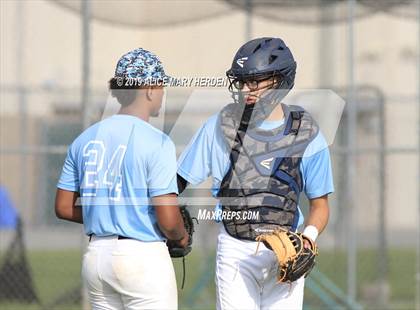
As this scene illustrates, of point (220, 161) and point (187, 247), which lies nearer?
point (220, 161)

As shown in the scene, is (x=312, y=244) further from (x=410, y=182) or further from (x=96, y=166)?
(x=410, y=182)

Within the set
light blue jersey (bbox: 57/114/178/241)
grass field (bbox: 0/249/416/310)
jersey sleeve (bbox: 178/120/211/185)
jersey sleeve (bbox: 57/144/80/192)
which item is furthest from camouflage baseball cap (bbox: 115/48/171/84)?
grass field (bbox: 0/249/416/310)

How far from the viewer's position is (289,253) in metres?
4.79

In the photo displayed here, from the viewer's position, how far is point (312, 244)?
16.4ft

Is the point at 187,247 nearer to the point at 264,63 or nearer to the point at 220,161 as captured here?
the point at 220,161

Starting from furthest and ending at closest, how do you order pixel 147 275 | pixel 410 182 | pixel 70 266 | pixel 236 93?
pixel 410 182 < pixel 70 266 < pixel 236 93 < pixel 147 275

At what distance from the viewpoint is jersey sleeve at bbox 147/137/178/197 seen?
481cm

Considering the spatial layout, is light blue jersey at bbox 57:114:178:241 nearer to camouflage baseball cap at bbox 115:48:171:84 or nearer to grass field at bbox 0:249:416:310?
camouflage baseball cap at bbox 115:48:171:84

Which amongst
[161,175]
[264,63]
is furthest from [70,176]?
[264,63]

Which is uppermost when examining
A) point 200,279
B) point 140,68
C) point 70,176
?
point 140,68

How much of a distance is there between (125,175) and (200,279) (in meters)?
4.91

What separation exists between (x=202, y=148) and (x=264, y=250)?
574mm

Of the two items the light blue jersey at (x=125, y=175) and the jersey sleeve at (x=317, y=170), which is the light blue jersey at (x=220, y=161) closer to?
the jersey sleeve at (x=317, y=170)

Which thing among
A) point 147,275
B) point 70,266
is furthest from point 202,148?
point 70,266
